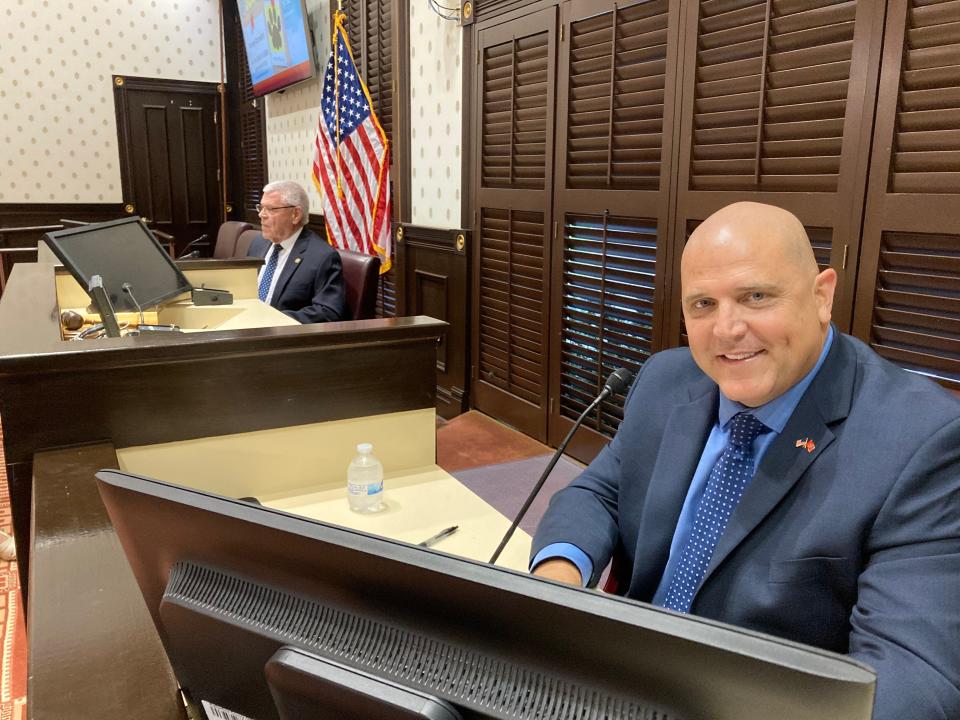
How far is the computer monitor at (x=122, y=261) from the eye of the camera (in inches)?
103

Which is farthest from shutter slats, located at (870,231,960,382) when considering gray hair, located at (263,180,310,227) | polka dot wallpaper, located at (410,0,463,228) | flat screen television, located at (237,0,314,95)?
flat screen television, located at (237,0,314,95)

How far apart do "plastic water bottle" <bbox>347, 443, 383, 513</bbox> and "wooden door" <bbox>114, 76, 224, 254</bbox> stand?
6.68 meters

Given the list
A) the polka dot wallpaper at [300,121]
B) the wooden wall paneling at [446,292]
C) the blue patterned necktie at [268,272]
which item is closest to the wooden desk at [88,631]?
the blue patterned necktie at [268,272]

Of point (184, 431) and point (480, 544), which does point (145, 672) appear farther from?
point (184, 431)

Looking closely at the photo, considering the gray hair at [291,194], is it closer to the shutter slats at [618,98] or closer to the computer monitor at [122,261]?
the computer monitor at [122,261]

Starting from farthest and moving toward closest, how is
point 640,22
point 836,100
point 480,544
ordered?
1. point 640,22
2. point 836,100
3. point 480,544

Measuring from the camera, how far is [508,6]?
11.6 ft

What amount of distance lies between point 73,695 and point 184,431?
0.87 metres

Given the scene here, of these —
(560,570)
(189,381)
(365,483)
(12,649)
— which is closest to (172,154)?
(12,649)

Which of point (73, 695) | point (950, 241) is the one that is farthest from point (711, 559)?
point (950, 241)

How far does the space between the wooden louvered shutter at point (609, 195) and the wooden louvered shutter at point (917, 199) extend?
83 centimetres

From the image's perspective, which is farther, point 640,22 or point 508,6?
point 508,6

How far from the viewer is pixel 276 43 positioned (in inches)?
232

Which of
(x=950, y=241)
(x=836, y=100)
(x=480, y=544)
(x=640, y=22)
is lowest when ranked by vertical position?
(x=480, y=544)
